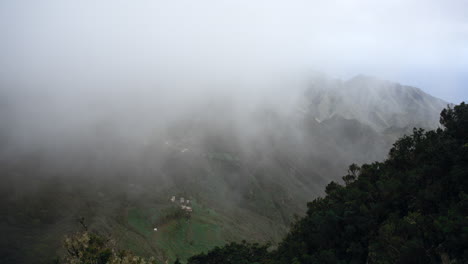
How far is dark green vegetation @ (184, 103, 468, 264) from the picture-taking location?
64188 millimetres

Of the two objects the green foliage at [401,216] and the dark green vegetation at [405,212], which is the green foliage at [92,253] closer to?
the green foliage at [401,216]

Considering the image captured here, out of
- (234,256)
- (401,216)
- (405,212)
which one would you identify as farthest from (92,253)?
(234,256)

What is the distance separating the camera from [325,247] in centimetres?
9606

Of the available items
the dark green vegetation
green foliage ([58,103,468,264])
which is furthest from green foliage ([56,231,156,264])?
the dark green vegetation

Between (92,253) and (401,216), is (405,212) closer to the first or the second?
(401,216)

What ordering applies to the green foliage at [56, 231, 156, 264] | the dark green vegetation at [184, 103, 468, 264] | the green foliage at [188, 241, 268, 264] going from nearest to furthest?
1. the dark green vegetation at [184, 103, 468, 264]
2. the green foliage at [56, 231, 156, 264]
3. the green foliage at [188, 241, 268, 264]

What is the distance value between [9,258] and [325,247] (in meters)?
188

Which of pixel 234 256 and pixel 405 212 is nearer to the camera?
pixel 405 212

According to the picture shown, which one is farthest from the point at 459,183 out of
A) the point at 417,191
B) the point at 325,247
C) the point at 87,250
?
the point at 87,250

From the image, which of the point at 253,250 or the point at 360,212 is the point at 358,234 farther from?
the point at 253,250

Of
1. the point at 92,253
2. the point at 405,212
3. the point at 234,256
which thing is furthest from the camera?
the point at 234,256

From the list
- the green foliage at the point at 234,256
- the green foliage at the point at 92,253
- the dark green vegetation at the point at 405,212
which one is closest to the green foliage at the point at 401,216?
the dark green vegetation at the point at 405,212

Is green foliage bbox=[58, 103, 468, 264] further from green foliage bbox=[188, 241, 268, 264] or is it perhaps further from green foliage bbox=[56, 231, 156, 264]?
green foliage bbox=[188, 241, 268, 264]

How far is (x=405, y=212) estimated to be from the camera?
280 feet
